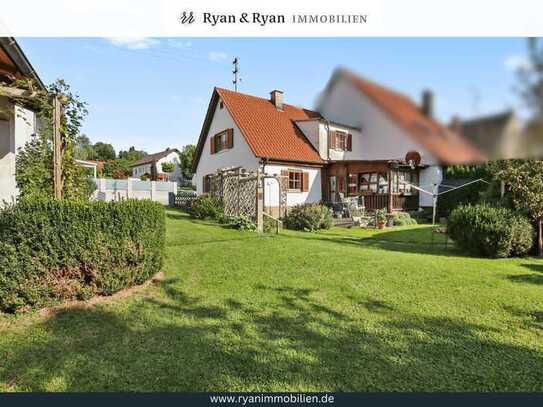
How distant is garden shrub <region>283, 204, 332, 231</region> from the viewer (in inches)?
484

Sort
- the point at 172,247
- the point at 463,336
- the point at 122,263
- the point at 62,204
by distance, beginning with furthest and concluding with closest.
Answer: the point at 172,247 → the point at 122,263 → the point at 62,204 → the point at 463,336

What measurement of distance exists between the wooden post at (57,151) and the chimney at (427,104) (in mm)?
4646

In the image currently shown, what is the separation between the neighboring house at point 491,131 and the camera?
99 centimetres

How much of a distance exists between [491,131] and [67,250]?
4.44m

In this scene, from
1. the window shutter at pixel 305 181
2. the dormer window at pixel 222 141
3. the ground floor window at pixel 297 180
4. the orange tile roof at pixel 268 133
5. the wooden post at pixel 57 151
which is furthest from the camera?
the window shutter at pixel 305 181

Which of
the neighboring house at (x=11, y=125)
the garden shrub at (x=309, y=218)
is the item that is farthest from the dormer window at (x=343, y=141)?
the garden shrub at (x=309, y=218)

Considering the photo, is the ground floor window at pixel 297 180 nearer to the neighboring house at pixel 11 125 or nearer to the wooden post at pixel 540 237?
the wooden post at pixel 540 237

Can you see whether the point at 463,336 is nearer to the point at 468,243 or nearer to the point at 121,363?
the point at 121,363

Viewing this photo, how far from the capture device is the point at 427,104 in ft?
3.62

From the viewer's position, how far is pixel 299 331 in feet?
11.8

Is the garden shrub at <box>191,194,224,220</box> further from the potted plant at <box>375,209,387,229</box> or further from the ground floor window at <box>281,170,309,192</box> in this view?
the potted plant at <box>375,209,387,229</box>

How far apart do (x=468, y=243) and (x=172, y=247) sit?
6.32 metres

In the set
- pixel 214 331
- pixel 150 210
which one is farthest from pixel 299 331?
pixel 150 210
